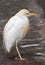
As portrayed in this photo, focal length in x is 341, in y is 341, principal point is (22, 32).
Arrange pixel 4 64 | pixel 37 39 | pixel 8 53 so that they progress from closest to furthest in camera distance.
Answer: pixel 4 64, pixel 8 53, pixel 37 39

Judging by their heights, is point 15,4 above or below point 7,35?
above

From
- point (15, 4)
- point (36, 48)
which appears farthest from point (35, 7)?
point (36, 48)

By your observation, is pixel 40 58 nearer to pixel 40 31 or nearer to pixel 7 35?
pixel 7 35

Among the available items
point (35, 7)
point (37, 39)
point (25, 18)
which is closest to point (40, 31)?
point (37, 39)

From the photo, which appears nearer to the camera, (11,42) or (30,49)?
(11,42)

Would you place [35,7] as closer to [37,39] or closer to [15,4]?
[15,4]

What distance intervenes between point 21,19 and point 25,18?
91 mm

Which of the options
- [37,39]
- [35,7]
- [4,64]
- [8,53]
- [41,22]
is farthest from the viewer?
[35,7]

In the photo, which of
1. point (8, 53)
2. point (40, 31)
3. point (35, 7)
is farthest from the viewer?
point (35, 7)

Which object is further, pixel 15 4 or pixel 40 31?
pixel 15 4

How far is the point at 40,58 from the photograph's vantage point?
571cm

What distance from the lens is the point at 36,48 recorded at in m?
6.27

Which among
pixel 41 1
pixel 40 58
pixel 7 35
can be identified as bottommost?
pixel 40 58

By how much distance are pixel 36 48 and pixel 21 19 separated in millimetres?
803
